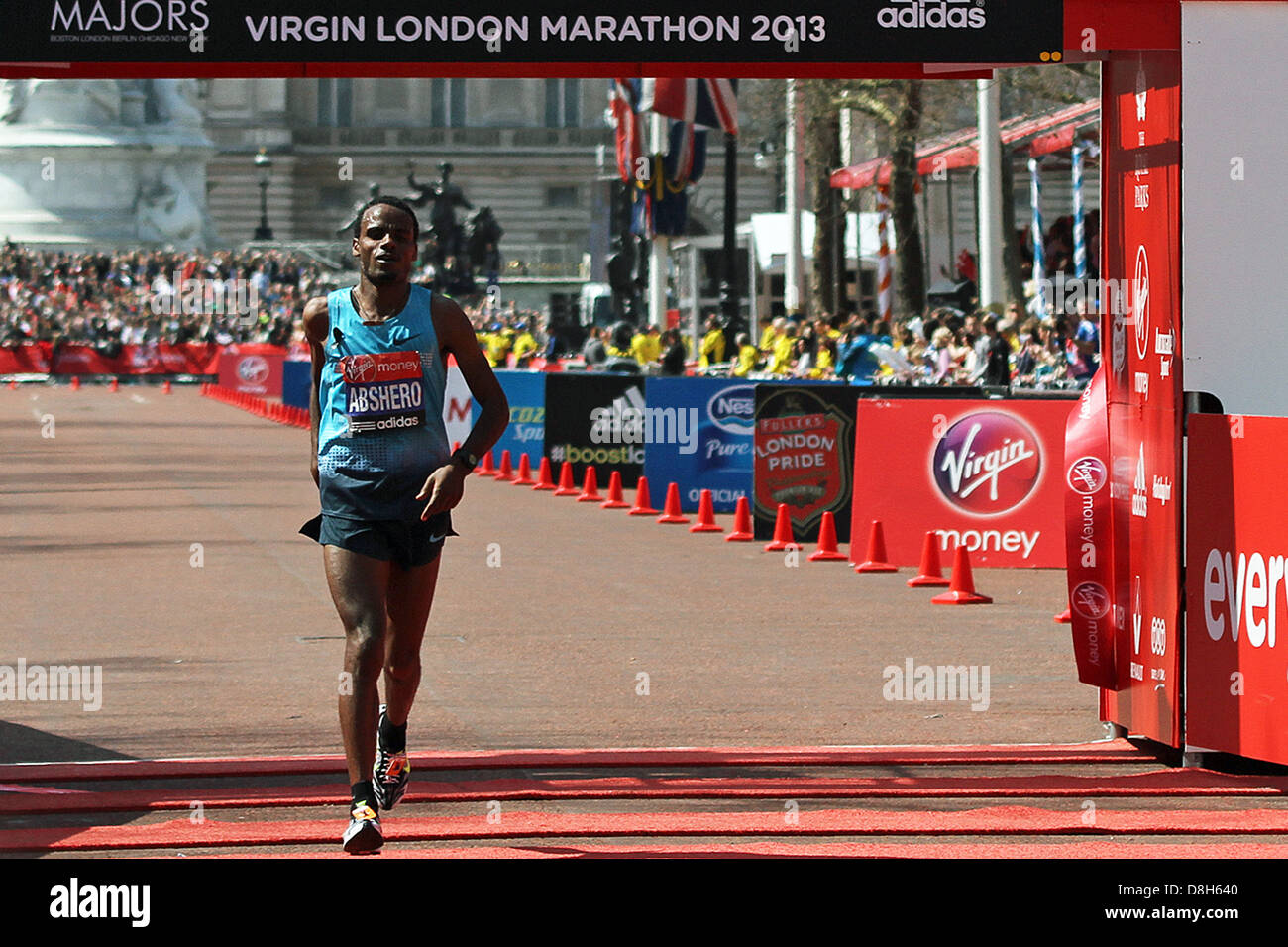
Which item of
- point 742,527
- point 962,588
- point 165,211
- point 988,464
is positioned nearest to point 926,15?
point 962,588

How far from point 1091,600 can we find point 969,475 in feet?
21.2

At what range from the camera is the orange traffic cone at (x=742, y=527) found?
18.6 meters

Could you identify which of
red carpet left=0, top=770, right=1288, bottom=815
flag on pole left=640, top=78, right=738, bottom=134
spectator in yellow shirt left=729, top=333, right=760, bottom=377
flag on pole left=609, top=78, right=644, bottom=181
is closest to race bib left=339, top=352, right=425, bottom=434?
red carpet left=0, top=770, right=1288, bottom=815

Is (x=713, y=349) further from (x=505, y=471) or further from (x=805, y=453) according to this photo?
(x=805, y=453)

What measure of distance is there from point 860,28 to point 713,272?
158 ft

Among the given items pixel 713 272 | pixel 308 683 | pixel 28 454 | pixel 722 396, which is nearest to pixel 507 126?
pixel 713 272

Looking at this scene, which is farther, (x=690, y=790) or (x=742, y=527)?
(x=742, y=527)

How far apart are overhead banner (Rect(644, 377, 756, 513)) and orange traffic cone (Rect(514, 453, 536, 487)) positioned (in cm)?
372

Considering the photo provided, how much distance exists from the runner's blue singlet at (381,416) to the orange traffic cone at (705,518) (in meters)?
12.1

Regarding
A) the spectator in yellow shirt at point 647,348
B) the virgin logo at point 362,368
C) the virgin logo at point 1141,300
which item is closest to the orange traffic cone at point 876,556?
the virgin logo at point 1141,300

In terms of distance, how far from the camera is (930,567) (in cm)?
1527

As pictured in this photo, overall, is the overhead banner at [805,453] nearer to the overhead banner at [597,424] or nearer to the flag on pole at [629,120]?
the overhead banner at [597,424]

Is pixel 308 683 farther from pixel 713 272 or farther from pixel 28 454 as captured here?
pixel 713 272

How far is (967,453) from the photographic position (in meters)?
15.8
